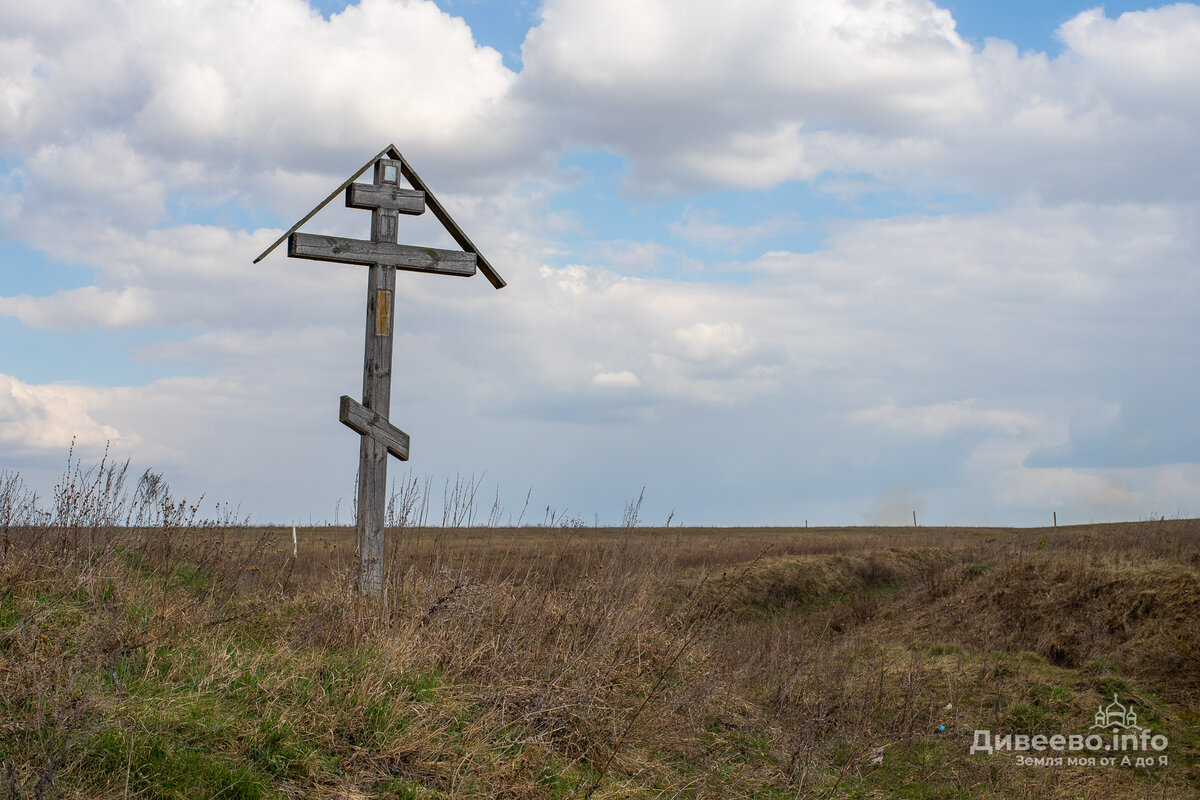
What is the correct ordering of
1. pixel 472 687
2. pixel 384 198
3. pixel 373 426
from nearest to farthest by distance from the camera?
pixel 472 687, pixel 373 426, pixel 384 198

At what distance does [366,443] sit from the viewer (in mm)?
6883

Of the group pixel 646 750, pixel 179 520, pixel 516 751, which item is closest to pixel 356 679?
pixel 516 751

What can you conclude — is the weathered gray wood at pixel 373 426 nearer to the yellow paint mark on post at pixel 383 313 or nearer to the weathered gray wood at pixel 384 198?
the yellow paint mark on post at pixel 383 313

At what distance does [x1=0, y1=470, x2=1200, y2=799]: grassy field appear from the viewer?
3861 millimetres

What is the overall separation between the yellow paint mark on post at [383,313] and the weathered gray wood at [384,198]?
0.75 metres

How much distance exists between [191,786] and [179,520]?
Answer: 378 cm

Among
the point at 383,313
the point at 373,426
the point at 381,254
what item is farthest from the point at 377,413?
the point at 381,254

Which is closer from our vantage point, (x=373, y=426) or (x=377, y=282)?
(x=373, y=426)

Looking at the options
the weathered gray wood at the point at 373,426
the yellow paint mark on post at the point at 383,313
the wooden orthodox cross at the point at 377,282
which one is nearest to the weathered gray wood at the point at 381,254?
the wooden orthodox cross at the point at 377,282

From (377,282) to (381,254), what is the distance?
24 centimetres

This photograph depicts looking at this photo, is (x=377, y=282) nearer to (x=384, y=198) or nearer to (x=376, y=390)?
(x=384, y=198)

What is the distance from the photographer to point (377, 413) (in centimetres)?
696

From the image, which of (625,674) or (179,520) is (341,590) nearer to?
(179,520)

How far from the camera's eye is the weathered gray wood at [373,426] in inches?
268
